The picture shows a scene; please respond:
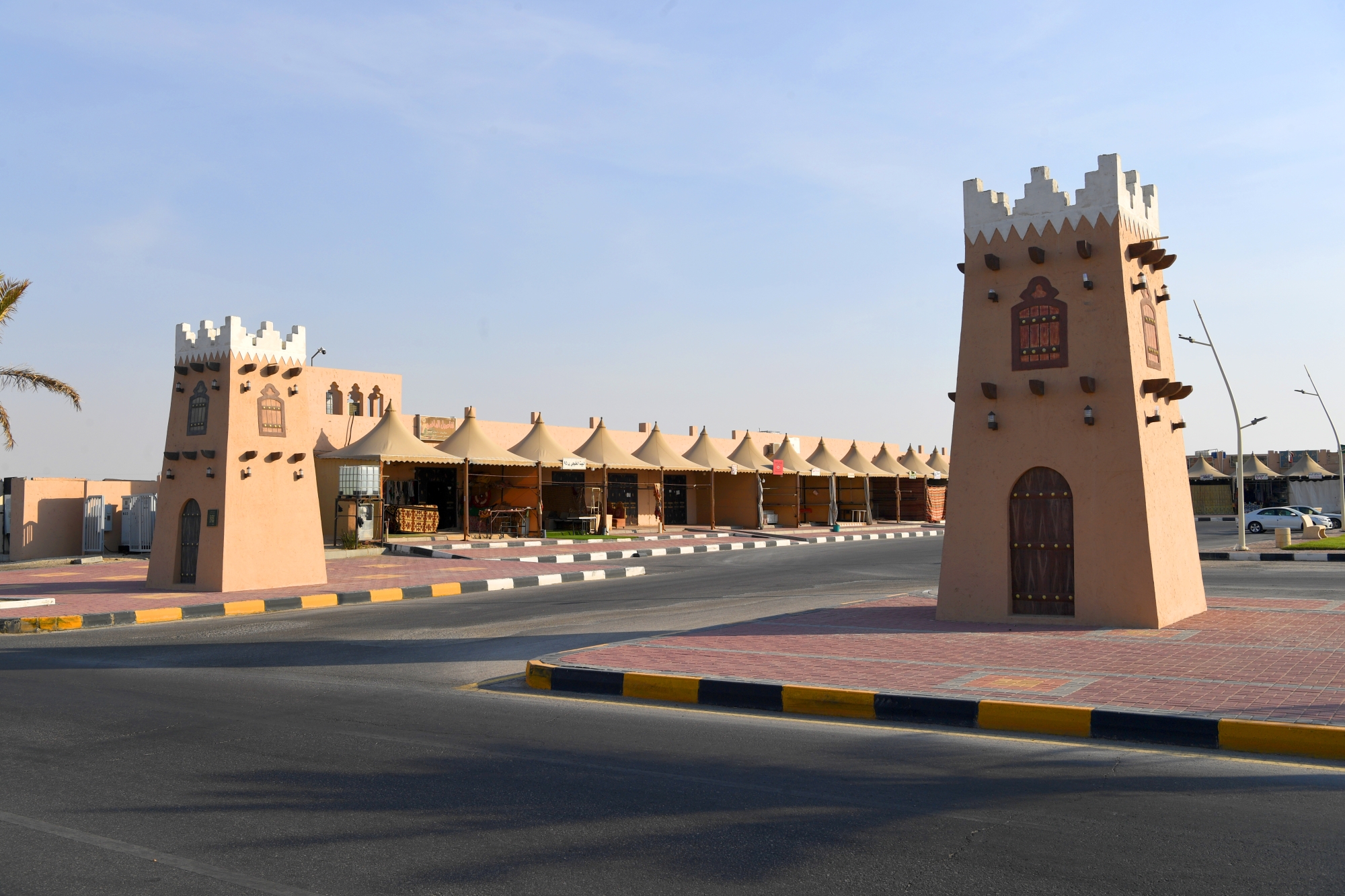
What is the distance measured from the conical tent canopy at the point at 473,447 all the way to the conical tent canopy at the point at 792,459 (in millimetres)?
13088

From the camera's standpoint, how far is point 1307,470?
53844 mm

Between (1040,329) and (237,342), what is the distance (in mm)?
12434

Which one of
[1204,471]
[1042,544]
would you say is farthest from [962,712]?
[1204,471]

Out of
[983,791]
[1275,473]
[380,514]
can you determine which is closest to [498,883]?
[983,791]

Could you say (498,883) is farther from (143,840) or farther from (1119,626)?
(1119,626)

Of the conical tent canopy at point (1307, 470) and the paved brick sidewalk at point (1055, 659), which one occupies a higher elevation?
the conical tent canopy at point (1307, 470)

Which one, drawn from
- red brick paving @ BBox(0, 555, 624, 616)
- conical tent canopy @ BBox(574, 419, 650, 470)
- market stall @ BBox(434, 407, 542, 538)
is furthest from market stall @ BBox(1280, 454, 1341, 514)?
red brick paving @ BBox(0, 555, 624, 616)

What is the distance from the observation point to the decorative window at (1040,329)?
10.8m

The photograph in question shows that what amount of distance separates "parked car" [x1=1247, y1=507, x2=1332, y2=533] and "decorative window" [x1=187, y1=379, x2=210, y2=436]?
3636cm

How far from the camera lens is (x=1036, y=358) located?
1092 centimetres

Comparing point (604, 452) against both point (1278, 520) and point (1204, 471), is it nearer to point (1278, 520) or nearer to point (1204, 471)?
point (1278, 520)

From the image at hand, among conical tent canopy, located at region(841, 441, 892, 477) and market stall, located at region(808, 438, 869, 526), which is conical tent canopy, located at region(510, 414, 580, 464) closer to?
market stall, located at region(808, 438, 869, 526)

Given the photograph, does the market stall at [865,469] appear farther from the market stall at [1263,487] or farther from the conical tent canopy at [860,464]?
the market stall at [1263,487]

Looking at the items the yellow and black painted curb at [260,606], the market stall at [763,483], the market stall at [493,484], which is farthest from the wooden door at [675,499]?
the yellow and black painted curb at [260,606]
